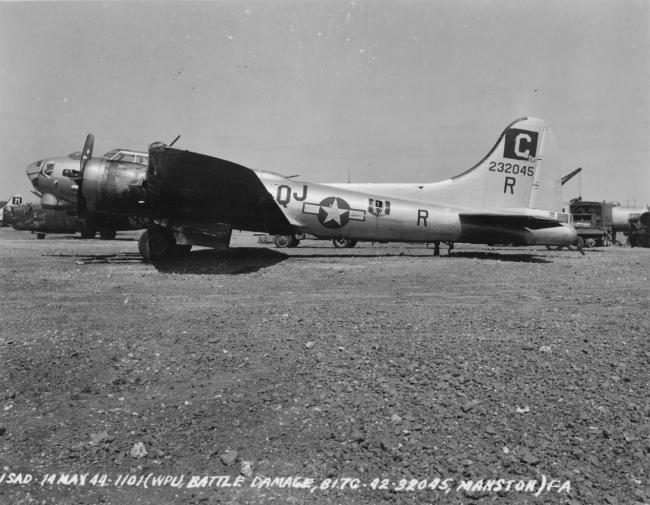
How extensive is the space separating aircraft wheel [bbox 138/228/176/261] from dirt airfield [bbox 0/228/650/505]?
5108mm

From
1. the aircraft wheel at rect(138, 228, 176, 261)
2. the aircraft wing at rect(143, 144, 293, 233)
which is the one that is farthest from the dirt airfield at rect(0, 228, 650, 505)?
the aircraft wheel at rect(138, 228, 176, 261)

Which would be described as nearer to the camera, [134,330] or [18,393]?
[18,393]

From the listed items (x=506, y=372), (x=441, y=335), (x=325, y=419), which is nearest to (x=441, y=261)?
(x=441, y=335)

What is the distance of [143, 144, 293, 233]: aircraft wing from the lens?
Answer: 10031 millimetres

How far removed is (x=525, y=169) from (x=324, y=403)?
40.1ft

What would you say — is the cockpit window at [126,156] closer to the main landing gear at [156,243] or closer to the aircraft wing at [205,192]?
the aircraft wing at [205,192]

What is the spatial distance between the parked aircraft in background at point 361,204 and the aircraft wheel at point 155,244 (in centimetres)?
3

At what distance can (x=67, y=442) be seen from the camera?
2830 mm

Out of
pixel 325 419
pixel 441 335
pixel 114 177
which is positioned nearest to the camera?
pixel 325 419

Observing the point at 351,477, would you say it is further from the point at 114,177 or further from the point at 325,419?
the point at 114,177

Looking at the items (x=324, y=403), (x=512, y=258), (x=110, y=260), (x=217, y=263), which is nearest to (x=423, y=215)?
(x=512, y=258)

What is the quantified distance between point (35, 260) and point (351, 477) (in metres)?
11.9

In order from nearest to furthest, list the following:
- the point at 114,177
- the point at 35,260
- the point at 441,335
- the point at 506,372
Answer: the point at 506,372 < the point at 441,335 < the point at 114,177 < the point at 35,260

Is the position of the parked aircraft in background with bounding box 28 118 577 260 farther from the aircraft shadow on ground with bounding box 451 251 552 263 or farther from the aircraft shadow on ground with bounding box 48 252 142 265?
the aircraft shadow on ground with bounding box 48 252 142 265
